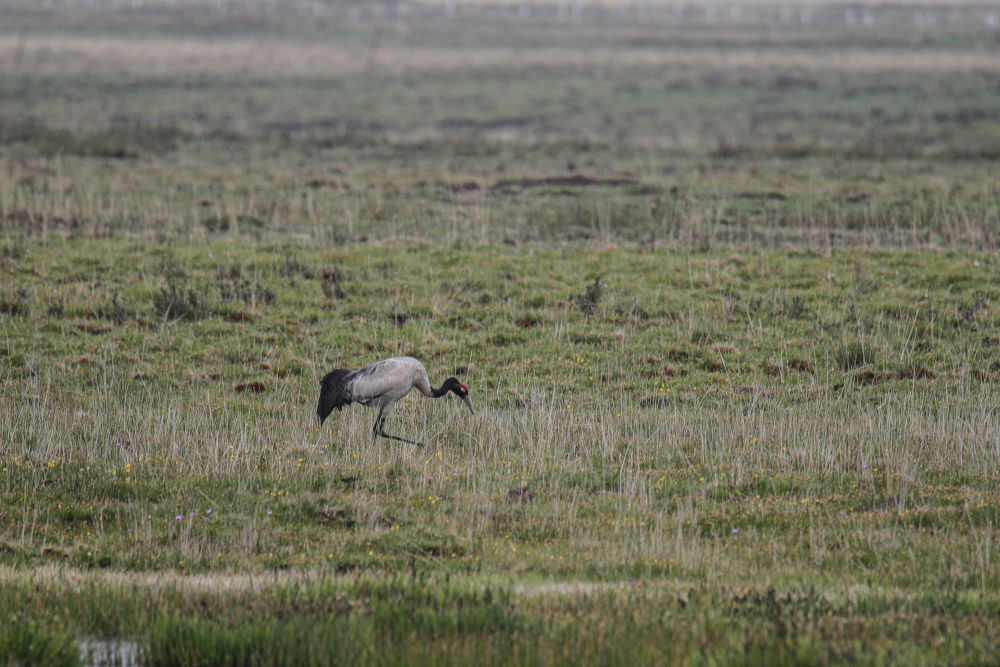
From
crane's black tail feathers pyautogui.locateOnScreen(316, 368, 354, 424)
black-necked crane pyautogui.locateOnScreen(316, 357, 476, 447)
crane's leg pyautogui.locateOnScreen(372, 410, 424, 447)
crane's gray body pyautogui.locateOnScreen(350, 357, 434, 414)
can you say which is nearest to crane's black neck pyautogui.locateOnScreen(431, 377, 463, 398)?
black-necked crane pyautogui.locateOnScreen(316, 357, 476, 447)

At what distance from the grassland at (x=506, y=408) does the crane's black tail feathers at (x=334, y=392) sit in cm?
32

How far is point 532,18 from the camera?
172500 mm

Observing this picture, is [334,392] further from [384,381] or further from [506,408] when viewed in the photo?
[506,408]

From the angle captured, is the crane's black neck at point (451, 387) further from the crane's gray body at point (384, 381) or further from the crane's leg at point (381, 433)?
the crane's leg at point (381, 433)

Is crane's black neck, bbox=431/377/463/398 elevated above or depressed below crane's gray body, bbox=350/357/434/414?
below

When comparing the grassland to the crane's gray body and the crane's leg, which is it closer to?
the crane's leg

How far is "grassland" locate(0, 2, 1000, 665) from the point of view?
5.89m

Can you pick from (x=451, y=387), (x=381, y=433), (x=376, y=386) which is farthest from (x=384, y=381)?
(x=451, y=387)

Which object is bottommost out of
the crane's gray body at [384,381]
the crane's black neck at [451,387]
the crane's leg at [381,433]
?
the crane's leg at [381,433]

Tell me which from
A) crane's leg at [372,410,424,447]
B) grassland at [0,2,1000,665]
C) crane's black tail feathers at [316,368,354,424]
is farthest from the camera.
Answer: crane's black tail feathers at [316,368,354,424]

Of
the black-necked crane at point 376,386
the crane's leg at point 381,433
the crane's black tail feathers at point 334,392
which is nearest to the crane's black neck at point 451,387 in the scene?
the black-necked crane at point 376,386

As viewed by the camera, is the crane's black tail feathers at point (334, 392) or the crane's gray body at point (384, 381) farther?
the crane's black tail feathers at point (334, 392)

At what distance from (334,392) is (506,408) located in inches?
104

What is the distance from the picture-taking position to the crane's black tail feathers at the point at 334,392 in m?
10.5
